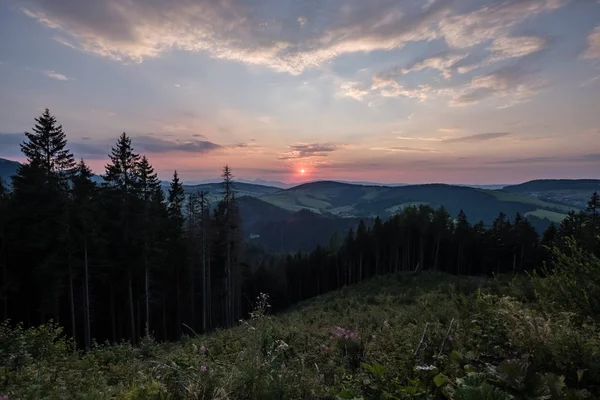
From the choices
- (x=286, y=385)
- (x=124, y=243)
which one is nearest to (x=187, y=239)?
(x=124, y=243)

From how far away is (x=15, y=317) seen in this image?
21.0m

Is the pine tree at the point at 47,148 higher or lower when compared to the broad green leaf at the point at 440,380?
higher

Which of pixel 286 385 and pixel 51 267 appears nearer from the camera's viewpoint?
pixel 286 385

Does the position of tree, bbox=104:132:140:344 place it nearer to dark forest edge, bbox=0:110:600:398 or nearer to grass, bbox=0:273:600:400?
dark forest edge, bbox=0:110:600:398

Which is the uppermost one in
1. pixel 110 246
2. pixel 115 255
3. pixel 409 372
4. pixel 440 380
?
pixel 440 380

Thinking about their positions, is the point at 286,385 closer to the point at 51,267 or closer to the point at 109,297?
the point at 51,267

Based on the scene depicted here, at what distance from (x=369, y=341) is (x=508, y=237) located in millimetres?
50986

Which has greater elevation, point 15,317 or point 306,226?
point 15,317

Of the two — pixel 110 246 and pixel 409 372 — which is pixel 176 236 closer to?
pixel 110 246

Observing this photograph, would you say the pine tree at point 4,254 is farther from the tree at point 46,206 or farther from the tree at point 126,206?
the tree at point 126,206

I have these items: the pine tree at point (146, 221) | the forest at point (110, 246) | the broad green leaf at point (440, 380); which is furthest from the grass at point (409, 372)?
the pine tree at point (146, 221)

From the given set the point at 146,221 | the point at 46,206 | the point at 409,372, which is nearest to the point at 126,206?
the point at 146,221

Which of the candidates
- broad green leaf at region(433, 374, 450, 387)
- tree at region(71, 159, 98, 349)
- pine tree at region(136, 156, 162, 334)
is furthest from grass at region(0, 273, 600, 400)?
pine tree at region(136, 156, 162, 334)

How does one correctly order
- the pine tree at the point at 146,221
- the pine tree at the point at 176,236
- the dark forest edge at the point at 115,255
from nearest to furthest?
1. the dark forest edge at the point at 115,255
2. the pine tree at the point at 146,221
3. the pine tree at the point at 176,236
